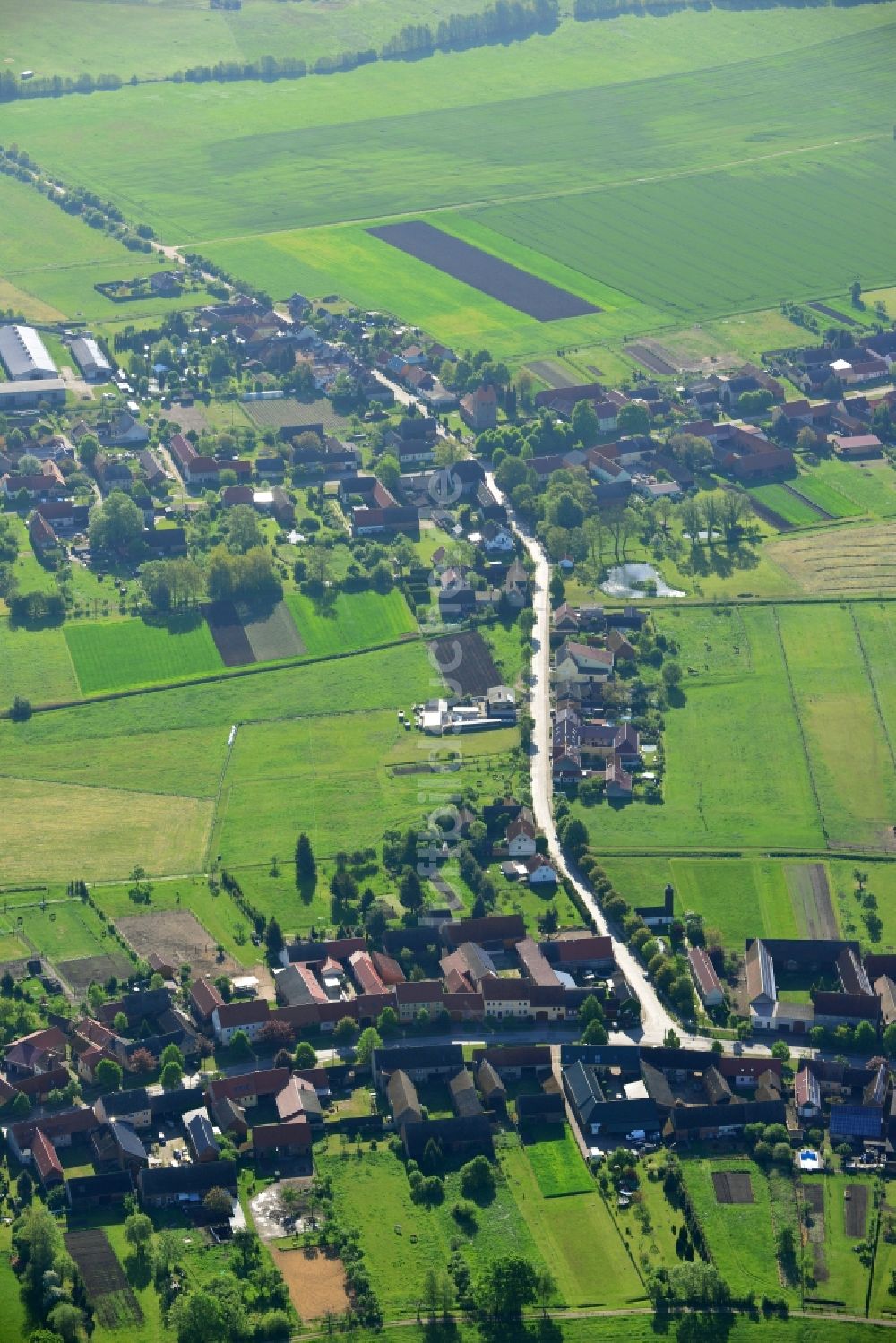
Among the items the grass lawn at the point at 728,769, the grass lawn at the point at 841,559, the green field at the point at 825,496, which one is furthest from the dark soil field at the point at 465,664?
the green field at the point at 825,496

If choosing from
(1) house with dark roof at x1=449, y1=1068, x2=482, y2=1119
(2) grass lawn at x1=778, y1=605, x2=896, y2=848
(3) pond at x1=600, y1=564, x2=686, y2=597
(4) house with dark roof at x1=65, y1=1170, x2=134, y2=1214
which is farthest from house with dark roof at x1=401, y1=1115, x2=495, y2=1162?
(3) pond at x1=600, y1=564, x2=686, y2=597

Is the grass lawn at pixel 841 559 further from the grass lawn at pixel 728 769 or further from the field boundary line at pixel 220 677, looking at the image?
the field boundary line at pixel 220 677

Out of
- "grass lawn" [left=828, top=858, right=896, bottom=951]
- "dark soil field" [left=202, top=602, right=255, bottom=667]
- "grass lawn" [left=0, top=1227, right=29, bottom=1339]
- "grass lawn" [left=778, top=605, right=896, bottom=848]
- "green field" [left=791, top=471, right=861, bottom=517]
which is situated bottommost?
"green field" [left=791, top=471, right=861, bottom=517]

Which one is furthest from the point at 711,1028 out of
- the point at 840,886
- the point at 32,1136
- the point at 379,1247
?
the point at 32,1136

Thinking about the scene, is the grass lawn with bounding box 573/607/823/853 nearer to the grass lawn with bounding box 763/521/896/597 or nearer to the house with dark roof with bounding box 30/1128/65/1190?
the grass lawn with bounding box 763/521/896/597

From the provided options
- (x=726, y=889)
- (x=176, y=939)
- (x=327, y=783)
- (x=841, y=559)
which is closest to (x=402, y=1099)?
(x=176, y=939)

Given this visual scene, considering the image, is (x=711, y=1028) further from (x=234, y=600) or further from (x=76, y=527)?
(x=76, y=527)
